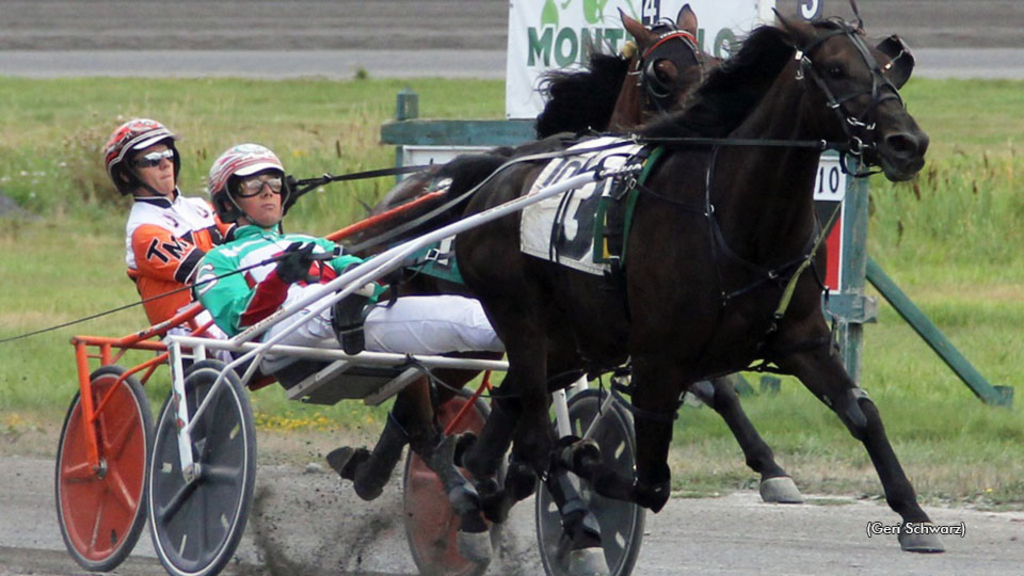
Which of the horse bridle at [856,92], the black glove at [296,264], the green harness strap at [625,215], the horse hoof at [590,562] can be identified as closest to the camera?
the horse bridle at [856,92]

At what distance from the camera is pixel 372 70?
22875 millimetres

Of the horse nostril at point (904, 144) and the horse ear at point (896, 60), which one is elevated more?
the horse ear at point (896, 60)

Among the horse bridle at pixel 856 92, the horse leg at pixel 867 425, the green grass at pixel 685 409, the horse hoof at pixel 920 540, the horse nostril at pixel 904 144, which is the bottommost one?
the green grass at pixel 685 409

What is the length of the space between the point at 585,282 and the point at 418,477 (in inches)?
46.3

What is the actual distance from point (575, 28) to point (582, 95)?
75.8 inches

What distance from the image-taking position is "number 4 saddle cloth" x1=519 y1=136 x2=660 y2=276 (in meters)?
4.57

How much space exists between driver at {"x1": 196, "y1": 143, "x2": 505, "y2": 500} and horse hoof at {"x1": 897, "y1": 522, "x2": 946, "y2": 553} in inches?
60.7

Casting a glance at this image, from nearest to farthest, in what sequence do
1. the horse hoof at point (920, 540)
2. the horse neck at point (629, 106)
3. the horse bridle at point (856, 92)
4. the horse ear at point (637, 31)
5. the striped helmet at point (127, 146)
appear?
the horse bridle at point (856, 92) < the horse hoof at point (920, 540) < the striped helmet at point (127, 146) < the horse neck at point (629, 106) < the horse ear at point (637, 31)

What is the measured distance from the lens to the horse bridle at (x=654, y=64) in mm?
5883

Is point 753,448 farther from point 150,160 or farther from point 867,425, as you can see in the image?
point 150,160

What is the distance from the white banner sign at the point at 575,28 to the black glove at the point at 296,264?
276 cm

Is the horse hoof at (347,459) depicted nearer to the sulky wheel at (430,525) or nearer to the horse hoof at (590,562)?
the sulky wheel at (430,525)

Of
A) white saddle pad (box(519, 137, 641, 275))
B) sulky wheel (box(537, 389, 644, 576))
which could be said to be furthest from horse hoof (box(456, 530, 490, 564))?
white saddle pad (box(519, 137, 641, 275))

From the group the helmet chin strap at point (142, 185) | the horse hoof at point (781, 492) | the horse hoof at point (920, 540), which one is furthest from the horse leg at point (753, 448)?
the helmet chin strap at point (142, 185)
